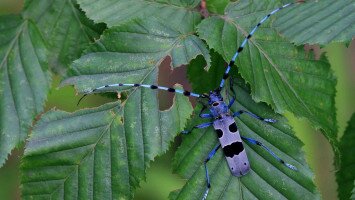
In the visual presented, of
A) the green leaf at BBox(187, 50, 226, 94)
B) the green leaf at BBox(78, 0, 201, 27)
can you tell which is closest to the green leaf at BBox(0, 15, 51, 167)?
the green leaf at BBox(78, 0, 201, 27)

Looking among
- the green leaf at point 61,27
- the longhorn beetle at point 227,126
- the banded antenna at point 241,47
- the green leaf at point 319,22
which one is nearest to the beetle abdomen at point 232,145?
the longhorn beetle at point 227,126

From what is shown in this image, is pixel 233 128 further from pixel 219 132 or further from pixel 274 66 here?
pixel 274 66

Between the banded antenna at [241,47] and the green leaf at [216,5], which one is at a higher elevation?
the green leaf at [216,5]

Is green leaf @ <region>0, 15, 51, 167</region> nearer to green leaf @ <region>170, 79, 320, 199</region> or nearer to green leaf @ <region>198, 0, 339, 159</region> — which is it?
green leaf @ <region>170, 79, 320, 199</region>

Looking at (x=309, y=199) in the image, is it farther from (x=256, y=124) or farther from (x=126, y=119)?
(x=126, y=119)

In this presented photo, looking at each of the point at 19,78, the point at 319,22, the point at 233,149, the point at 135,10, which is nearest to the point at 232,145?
the point at 233,149

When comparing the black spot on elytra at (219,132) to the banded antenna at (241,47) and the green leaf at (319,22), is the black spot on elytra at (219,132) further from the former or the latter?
the green leaf at (319,22)
